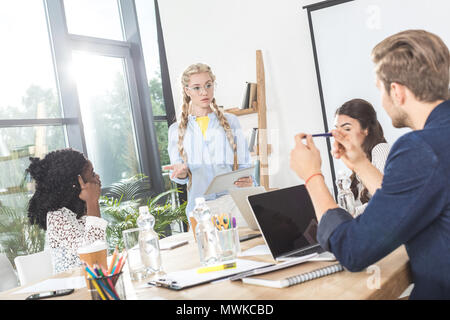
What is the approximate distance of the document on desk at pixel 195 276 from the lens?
4.20ft

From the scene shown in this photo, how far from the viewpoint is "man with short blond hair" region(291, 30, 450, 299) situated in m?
0.97

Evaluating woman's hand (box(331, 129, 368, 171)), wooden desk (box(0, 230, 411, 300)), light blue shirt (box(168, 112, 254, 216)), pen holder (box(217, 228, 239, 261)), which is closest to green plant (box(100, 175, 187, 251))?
light blue shirt (box(168, 112, 254, 216))

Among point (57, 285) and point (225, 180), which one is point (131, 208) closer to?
point (225, 180)

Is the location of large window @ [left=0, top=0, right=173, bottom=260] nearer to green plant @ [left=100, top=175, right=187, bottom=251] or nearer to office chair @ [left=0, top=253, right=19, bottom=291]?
green plant @ [left=100, top=175, right=187, bottom=251]

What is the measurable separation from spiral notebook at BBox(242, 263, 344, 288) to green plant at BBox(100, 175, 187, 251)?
3007 mm

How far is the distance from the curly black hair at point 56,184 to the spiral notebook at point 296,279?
4.25 ft

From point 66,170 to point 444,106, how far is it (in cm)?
175

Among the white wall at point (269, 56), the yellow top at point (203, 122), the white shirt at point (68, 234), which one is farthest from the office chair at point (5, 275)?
the white wall at point (269, 56)

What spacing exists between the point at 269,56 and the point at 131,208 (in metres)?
1.95

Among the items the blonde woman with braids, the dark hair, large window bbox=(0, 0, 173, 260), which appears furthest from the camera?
large window bbox=(0, 0, 173, 260)

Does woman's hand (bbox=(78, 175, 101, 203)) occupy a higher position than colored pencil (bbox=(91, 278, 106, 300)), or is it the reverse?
woman's hand (bbox=(78, 175, 101, 203))

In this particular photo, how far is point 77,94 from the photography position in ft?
13.9
